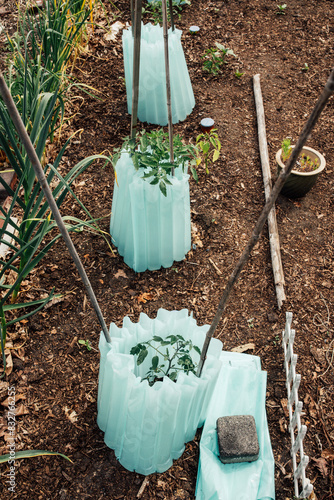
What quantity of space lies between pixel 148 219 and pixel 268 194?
92 centimetres

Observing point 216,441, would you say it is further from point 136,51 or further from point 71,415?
point 136,51

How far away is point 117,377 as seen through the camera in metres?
1.65

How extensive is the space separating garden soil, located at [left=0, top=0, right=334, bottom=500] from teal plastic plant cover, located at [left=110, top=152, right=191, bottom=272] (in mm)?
96

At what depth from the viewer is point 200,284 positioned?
2486 mm

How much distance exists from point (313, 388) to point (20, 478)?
1354mm

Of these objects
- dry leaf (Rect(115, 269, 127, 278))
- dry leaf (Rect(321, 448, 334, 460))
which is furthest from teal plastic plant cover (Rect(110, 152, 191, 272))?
dry leaf (Rect(321, 448, 334, 460))

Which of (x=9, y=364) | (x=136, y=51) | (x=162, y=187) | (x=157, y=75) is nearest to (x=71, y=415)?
(x=9, y=364)

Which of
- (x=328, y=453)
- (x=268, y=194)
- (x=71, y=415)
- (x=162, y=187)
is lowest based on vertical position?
(x=328, y=453)

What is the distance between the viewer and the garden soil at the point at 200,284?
6.17 feet

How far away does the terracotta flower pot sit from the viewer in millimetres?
2773

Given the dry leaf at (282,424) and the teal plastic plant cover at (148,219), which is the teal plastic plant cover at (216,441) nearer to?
the dry leaf at (282,424)

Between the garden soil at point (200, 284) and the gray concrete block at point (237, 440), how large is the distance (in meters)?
0.16

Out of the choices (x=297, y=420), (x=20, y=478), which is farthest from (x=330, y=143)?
(x=20, y=478)

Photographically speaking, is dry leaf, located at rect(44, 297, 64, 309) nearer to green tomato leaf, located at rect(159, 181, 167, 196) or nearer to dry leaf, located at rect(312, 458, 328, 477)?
green tomato leaf, located at rect(159, 181, 167, 196)
